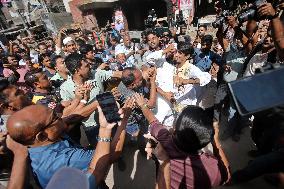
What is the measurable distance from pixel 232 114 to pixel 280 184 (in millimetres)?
1718

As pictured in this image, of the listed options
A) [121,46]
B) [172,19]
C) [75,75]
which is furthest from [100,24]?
[75,75]

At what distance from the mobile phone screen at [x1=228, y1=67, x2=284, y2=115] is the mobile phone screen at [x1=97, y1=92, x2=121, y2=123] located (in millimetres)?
1119

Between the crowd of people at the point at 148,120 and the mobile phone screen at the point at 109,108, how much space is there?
58 mm

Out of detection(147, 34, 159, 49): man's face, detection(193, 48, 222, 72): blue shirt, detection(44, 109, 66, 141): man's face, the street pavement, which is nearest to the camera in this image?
detection(44, 109, 66, 141): man's face

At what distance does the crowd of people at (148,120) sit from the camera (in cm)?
170

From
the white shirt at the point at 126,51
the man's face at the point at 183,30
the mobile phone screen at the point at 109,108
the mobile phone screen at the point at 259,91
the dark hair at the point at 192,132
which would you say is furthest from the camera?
the man's face at the point at 183,30

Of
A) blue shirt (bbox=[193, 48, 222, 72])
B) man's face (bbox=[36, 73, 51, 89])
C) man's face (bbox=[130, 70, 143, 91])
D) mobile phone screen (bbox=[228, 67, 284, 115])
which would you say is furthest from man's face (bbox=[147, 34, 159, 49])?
mobile phone screen (bbox=[228, 67, 284, 115])

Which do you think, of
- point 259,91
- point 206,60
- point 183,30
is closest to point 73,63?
point 206,60

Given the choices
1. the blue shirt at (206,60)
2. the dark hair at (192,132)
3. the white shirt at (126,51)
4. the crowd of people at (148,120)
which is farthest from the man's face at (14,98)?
the white shirt at (126,51)

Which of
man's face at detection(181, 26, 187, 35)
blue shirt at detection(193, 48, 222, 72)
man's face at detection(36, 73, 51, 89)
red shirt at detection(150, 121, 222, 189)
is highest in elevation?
man's face at detection(36, 73, 51, 89)

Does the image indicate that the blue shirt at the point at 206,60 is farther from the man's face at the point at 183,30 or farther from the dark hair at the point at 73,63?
the man's face at the point at 183,30

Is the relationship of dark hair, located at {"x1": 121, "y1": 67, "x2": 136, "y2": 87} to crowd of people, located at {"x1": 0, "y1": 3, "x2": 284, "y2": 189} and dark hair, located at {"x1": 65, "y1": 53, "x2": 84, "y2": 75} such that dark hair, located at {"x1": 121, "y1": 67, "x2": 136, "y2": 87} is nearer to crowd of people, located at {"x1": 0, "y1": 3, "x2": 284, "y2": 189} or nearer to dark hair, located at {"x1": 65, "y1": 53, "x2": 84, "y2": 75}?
crowd of people, located at {"x1": 0, "y1": 3, "x2": 284, "y2": 189}

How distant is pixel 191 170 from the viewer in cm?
170

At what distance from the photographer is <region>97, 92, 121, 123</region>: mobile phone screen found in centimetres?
203
